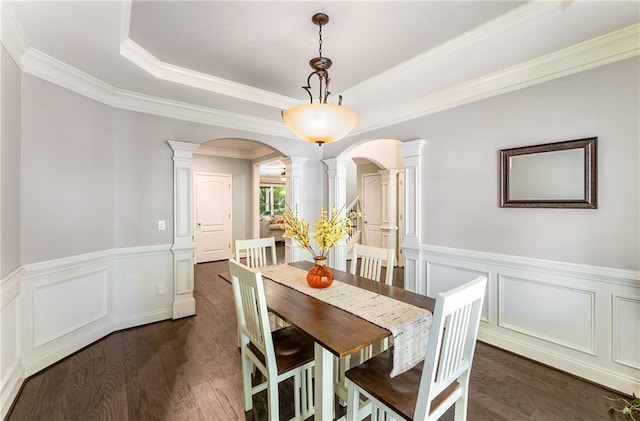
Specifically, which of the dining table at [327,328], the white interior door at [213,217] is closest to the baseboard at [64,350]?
the dining table at [327,328]

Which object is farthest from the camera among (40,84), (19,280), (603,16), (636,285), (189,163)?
(189,163)

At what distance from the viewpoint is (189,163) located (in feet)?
11.0

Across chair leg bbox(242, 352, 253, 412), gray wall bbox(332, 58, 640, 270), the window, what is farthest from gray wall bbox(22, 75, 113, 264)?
the window

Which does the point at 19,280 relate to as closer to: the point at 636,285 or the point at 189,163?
the point at 189,163

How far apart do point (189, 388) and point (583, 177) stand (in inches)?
133

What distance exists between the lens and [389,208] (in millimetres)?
5723

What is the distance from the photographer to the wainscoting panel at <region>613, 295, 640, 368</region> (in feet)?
6.32

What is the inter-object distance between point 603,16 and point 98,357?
4610 mm

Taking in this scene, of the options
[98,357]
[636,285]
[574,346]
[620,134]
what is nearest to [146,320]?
[98,357]

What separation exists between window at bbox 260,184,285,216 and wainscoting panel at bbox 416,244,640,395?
9271mm

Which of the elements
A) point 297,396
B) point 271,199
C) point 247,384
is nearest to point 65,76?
point 247,384

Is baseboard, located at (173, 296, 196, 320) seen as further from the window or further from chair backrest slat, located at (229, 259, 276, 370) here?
the window

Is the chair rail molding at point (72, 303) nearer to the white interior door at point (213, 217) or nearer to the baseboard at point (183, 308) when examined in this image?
the baseboard at point (183, 308)

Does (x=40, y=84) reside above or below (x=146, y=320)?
above
